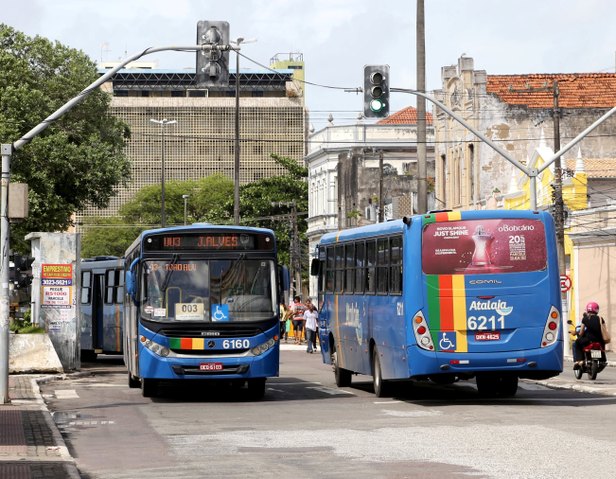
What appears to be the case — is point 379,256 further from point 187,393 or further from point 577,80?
point 577,80

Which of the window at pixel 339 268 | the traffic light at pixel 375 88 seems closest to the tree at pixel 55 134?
the traffic light at pixel 375 88

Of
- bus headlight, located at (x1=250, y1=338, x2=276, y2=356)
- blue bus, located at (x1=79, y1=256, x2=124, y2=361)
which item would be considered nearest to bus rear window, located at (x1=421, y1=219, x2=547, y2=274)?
bus headlight, located at (x1=250, y1=338, x2=276, y2=356)

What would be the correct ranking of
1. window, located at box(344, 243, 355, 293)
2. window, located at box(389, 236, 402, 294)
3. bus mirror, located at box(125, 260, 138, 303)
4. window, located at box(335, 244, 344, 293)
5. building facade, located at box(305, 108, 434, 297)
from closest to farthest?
window, located at box(389, 236, 402, 294), bus mirror, located at box(125, 260, 138, 303), window, located at box(344, 243, 355, 293), window, located at box(335, 244, 344, 293), building facade, located at box(305, 108, 434, 297)

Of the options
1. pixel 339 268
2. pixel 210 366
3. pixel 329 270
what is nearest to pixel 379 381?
pixel 210 366

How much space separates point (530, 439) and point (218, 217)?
94.0m

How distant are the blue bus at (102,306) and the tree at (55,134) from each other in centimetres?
268

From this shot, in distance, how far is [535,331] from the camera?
73.5ft

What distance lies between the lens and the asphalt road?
14469 mm

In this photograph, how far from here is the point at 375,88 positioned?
29.4 metres

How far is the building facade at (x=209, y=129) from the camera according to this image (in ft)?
601

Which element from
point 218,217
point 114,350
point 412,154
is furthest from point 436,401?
point 218,217

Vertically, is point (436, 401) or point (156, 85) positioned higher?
point (156, 85)

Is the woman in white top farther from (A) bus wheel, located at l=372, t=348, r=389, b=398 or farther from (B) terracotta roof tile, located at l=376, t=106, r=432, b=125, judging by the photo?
(B) terracotta roof tile, located at l=376, t=106, r=432, b=125

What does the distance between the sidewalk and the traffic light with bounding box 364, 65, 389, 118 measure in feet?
29.6
